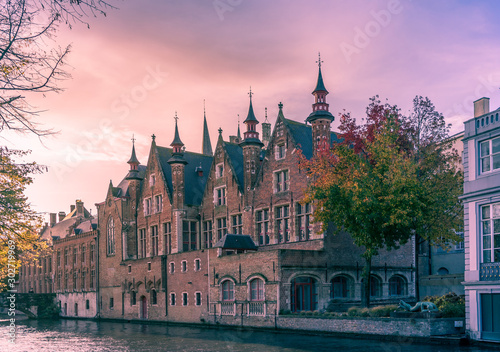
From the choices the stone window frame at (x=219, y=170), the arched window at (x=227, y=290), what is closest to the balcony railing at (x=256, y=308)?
the arched window at (x=227, y=290)

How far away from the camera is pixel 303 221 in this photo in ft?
130

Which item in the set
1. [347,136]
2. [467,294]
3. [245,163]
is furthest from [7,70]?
[245,163]

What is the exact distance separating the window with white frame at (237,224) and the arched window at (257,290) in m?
8.30

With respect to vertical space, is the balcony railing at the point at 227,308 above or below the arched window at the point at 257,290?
below

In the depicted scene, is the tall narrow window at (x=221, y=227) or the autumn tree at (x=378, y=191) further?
the tall narrow window at (x=221, y=227)

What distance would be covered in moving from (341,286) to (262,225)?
7741 mm

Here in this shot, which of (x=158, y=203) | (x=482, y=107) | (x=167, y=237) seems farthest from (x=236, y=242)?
(x=482, y=107)

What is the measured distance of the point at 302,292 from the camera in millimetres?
36688

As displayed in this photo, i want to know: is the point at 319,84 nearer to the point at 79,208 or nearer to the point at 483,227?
Answer: the point at 483,227

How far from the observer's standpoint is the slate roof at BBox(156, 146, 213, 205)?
168 ft

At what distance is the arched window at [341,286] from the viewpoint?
3847cm

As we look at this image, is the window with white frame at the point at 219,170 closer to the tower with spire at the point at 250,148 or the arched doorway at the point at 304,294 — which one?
the tower with spire at the point at 250,148

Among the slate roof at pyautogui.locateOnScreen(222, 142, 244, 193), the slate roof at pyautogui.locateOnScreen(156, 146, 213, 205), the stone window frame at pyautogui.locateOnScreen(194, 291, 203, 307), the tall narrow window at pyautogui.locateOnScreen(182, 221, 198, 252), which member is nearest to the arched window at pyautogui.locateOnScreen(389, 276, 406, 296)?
the slate roof at pyautogui.locateOnScreen(222, 142, 244, 193)

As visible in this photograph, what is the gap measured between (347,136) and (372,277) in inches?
473
